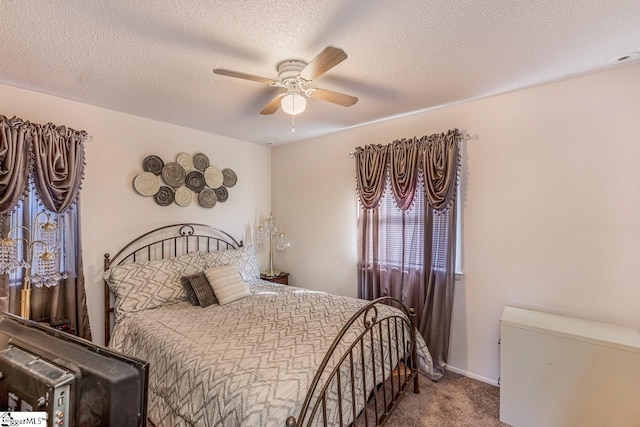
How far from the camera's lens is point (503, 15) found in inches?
59.6

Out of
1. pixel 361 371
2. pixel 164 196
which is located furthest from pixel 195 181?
pixel 361 371

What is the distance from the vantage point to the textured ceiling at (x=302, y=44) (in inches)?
57.6

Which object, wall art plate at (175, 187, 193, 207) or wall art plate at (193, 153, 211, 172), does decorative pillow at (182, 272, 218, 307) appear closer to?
wall art plate at (175, 187, 193, 207)

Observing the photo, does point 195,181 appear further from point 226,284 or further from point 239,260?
point 226,284

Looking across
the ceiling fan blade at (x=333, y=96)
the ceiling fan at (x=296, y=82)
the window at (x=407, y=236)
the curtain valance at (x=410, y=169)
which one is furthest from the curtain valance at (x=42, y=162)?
the window at (x=407, y=236)

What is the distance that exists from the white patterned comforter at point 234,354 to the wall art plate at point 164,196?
117 cm

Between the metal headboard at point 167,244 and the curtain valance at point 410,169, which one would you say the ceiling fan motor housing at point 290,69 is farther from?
the metal headboard at point 167,244

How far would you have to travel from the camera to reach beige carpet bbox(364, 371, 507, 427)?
2121mm

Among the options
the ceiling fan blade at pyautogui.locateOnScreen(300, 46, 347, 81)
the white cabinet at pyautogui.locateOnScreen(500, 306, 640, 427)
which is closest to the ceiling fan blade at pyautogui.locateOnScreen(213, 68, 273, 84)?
the ceiling fan blade at pyautogui.locateOnScreen(300, 46, 347, 81)

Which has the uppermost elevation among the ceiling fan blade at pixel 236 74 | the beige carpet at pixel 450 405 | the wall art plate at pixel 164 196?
the ceiling fan blade at pixel 236 74

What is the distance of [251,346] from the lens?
5.93 feet

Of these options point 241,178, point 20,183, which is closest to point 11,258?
point 20,183

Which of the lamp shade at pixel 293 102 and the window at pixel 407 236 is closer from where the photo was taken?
the lamp shade at pixel 293 102

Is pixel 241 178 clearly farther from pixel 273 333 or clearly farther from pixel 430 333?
pixel 430 333
